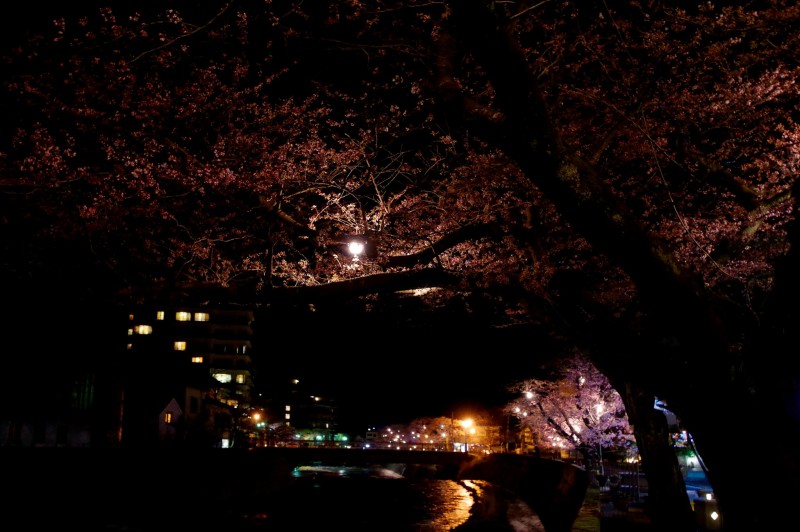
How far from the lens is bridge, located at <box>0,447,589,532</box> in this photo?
17.9 m

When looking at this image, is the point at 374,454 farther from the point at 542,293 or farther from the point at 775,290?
the point at 775,290

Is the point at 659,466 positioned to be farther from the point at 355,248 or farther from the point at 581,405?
the point at 581,405

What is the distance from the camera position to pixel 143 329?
89.8 meters

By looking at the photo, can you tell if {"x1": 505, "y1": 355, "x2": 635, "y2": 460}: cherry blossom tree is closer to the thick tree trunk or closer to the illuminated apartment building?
the thick tree trunk

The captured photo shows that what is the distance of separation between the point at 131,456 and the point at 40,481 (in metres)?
3.08

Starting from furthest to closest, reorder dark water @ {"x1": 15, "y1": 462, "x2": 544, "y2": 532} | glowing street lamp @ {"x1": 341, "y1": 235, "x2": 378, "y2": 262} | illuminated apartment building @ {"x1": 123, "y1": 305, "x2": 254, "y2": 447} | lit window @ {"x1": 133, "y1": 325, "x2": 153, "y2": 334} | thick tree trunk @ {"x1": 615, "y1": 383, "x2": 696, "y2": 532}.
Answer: lit window @ {"x1": 133, "y1": 325, "x2": 153, "y2": 334} → illuminated apartment building @ {"x1": 123, "y1": 305, "x2": 254, "y2": 447} → dark water @ {"x1": 15, "y1": 462, "x2": 544, "y2": 532} → glowing street lamp @ {"x1": 341, "y1": 235, "x2": 378, "y2": 262} → thick tree trunk @ {"x1": 615, "y1": 383, "x2": 696, "y2": 532}

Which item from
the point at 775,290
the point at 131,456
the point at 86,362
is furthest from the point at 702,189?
the point at 86,362

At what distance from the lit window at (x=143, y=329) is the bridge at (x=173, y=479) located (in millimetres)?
64731

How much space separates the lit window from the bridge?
64.7 m

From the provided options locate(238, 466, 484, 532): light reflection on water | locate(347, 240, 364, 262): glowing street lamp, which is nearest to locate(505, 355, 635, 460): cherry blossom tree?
locate(238, 466, 484, 532): light reflection on water

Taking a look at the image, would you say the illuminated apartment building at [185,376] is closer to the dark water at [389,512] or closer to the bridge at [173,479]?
the bridge at [173,479]

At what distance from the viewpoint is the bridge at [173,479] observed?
17875mm

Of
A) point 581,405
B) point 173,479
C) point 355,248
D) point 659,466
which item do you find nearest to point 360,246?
point 355,248

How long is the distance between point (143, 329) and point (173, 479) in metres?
74.3
